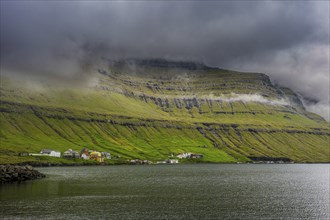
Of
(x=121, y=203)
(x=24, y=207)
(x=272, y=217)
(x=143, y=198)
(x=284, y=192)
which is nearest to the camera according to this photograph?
(x=272, y=217)

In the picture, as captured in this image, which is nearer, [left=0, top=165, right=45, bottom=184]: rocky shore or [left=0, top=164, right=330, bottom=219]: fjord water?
[left=0, top=164, right=330, bottom=219]: fjord water

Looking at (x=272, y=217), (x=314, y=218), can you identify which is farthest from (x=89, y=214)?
(x=314, y=218)

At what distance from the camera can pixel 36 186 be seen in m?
119

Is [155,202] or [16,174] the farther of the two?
[16,174]

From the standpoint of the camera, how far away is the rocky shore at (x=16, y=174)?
133 m

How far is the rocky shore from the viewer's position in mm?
133100

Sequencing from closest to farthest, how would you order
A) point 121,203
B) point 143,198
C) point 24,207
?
point 24,207 < point 121,203 < point 143,198

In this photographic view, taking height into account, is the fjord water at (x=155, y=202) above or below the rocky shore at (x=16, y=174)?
below

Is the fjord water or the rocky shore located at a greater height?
the rocky shore

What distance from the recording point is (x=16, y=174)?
454 feet

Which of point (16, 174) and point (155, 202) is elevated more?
point (16, 174)

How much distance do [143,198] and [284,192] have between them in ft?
153

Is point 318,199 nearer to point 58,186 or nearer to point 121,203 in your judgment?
point 121,203

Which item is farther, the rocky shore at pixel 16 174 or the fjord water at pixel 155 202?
the rocky shore at pixel 16 174
